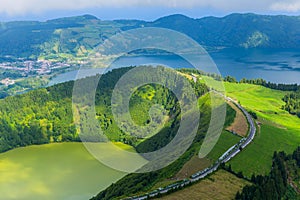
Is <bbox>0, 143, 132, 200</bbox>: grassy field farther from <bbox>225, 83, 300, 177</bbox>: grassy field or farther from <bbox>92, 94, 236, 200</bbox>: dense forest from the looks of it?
<bbox>225, 83, 300, 177</bbox>: grassy field

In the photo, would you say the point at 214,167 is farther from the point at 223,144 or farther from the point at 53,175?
the point at 53,175

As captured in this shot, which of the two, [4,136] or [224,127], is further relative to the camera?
[4,136]

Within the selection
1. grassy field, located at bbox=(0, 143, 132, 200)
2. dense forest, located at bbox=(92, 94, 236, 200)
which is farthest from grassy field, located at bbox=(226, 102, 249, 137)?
grassy field, located at bbox=(0, 143, 132, 200)

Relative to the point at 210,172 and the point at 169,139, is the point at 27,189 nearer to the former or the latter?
the point at 169,139

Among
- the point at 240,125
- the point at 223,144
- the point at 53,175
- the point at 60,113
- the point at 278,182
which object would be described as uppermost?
the point at 278,182

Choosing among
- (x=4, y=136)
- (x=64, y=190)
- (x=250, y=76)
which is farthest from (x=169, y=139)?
(x=250, y=76)

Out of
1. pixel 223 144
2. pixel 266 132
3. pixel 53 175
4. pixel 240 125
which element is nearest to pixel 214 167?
pixel 223 144
